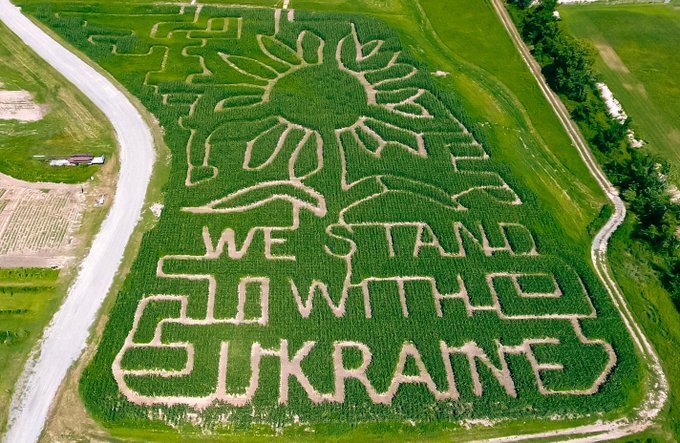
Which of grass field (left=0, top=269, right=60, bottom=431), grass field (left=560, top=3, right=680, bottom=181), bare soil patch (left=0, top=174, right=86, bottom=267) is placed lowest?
grass field (left=0, top=269, right=60, bottom=431)

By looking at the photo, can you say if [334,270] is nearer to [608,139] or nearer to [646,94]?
[608,139]

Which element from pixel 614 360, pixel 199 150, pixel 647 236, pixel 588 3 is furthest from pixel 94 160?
pixel 588 3

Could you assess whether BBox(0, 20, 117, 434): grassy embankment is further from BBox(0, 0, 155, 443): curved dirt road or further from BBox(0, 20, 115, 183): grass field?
BBox(0, 0, 155, 443): curved dirt road

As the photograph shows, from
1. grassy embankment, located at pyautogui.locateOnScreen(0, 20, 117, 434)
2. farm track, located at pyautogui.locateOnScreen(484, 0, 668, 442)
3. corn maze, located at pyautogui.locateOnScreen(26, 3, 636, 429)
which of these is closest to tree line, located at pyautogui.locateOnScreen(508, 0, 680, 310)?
farm track, located at pyautogui.locateOnScreen(484, 0, 668, 442)

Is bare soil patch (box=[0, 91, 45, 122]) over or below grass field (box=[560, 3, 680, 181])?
below

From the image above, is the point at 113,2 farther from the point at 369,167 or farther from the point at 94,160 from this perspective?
the point at 369,167

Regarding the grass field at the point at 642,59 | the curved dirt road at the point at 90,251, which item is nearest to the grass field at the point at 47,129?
the curved dirt road at the point at 90,251

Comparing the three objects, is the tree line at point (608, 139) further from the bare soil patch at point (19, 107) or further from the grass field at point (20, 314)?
the bare soil patch at point (19, 107)

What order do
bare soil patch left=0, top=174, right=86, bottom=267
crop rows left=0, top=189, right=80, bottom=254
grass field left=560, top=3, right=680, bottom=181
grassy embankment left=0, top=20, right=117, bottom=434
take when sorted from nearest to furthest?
grassy embankment left=0, top=20, right=117, bottom=434
bare soil patch left=0, top=174, right=86, bottom=267
crop rows left=0, top=189, right=80, bottom=254
grass field left=560, top=3, right=680, bottom=181
